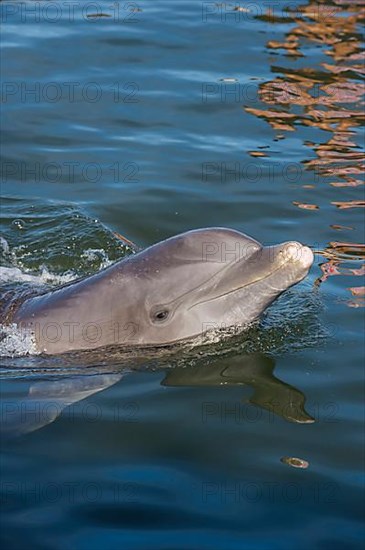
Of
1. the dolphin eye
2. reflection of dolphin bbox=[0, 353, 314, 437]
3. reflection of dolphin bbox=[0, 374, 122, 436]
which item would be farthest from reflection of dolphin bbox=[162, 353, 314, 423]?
reflection of dolphin bbox=[0, 374, 122, 436]

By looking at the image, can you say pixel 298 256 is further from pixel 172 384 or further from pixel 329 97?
pixel 329 97

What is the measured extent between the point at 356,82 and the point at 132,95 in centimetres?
346

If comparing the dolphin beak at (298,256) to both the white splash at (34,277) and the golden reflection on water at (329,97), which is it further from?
the white splash at (34,277)

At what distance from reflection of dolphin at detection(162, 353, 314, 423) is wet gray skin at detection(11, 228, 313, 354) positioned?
32cm

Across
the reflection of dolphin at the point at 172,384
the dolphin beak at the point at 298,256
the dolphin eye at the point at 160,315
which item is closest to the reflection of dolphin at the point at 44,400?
the reflection of dolphin at the point at 172,384

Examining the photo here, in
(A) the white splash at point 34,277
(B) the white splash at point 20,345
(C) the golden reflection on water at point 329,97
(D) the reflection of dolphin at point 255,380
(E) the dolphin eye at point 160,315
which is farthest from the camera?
(C) the golden reflection on water at point 329,97

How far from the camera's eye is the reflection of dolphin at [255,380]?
28.7 feet

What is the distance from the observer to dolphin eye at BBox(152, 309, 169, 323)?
29.9ft

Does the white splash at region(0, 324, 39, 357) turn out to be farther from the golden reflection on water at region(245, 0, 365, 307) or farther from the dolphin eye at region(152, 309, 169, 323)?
the golden reflection on water at region(245, 0, 365, 307)

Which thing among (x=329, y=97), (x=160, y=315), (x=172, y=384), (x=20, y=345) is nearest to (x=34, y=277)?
(x=20, y=345)

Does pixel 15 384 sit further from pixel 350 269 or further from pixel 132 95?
pixel 132 95

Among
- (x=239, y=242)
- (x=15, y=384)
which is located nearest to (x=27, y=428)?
(x=15, y=384)

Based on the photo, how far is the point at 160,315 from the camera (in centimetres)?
916

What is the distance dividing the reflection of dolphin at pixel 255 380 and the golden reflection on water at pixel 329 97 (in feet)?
5.46
